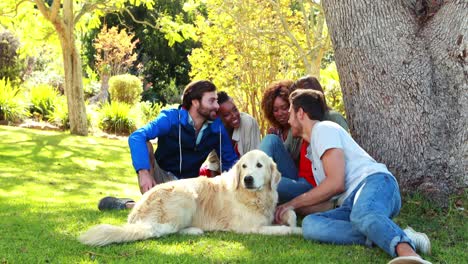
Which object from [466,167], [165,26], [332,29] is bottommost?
[466,167]

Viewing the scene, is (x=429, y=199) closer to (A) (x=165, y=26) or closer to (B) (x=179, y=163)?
(B) (x=179, y=163)

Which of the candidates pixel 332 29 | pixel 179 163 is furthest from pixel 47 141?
pixel 332 29

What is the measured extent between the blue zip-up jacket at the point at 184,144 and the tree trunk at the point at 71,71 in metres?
10.3

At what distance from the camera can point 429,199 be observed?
5762mm

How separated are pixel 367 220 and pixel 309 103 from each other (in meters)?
1.40

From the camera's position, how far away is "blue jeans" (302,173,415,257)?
4.14 metres

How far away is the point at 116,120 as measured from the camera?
723 inches

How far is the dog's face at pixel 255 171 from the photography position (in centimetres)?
520

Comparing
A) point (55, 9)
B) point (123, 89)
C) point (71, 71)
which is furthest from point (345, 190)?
point (123, 89)

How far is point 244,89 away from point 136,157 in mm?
9030

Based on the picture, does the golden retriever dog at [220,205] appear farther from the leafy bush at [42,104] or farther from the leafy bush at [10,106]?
the leafy bush at [42,104]

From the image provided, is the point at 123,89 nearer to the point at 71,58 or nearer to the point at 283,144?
the point at 71,58

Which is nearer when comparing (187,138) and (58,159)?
(187,138)

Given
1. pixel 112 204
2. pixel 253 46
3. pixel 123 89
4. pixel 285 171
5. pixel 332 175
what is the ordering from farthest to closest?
pixel 123 89 → pixel 253 46 → pixel 112 204 → pixel 285 171 → pixel 332 175
